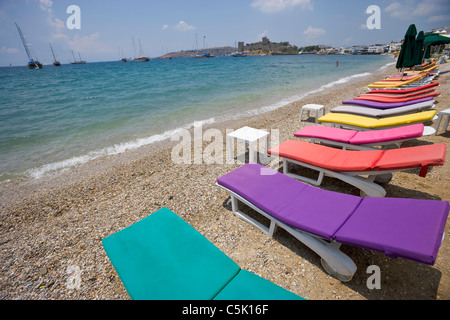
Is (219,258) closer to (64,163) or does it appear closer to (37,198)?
(37,198)

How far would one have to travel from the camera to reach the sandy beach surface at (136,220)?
97.0 inches

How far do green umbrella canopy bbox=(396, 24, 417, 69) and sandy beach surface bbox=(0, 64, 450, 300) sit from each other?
23.5 ft

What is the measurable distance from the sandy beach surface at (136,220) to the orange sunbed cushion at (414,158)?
84 cm

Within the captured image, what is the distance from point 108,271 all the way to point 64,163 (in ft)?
19.3

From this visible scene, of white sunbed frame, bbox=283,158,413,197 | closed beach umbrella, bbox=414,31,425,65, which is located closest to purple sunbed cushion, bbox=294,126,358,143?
white sunbed frame, bbox=283,158,413,197

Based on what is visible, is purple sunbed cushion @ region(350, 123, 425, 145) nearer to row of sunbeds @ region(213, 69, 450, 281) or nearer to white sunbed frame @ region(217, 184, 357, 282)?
row of sunbeds @ region(213, 69, 450, 281)

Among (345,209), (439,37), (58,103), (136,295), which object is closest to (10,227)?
(136,295)

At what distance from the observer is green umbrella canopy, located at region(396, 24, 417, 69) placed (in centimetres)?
992

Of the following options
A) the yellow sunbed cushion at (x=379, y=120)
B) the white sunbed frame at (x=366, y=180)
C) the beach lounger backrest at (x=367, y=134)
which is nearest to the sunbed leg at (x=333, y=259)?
the white sunbed frame at (x=366, y=180)

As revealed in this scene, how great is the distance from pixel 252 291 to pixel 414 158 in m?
3.19

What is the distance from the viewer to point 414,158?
3117mm

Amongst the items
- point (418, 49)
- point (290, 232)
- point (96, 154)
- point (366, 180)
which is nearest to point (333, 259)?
point (290, 232)

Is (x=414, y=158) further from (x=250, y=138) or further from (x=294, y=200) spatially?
(x=250, y=138)

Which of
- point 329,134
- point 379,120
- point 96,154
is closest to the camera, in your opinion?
point 329,134
